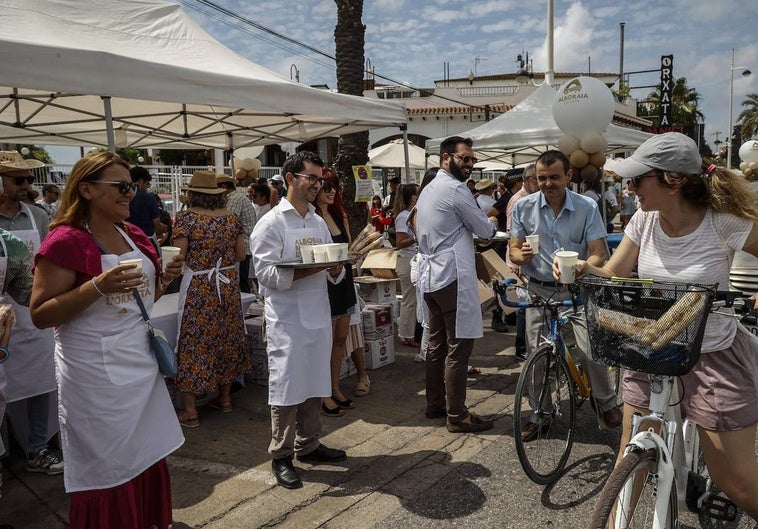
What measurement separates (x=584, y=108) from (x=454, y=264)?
460 cm

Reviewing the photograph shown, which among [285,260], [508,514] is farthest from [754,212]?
[285,260]

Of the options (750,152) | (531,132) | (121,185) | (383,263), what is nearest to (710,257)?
(121,185)

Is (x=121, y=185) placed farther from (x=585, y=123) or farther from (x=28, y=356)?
(x=585, y=123)

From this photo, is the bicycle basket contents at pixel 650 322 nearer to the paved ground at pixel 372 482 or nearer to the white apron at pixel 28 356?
the paved ground at pixel 372 482

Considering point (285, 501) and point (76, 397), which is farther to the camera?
point (285, 501)

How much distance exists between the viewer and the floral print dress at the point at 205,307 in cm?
451

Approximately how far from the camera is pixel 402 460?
12.7 feet

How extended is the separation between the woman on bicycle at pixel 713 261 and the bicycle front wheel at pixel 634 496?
339 mm

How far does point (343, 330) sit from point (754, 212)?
3.23m

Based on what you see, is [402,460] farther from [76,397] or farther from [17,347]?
[17,347]

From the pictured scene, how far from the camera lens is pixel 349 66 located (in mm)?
9273

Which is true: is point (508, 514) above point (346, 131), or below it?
below

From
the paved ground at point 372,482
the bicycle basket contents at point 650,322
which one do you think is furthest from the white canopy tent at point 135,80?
the bicycle basket contents at point 650,322

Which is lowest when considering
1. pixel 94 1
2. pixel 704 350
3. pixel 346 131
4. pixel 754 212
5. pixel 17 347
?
pixel 17 347
